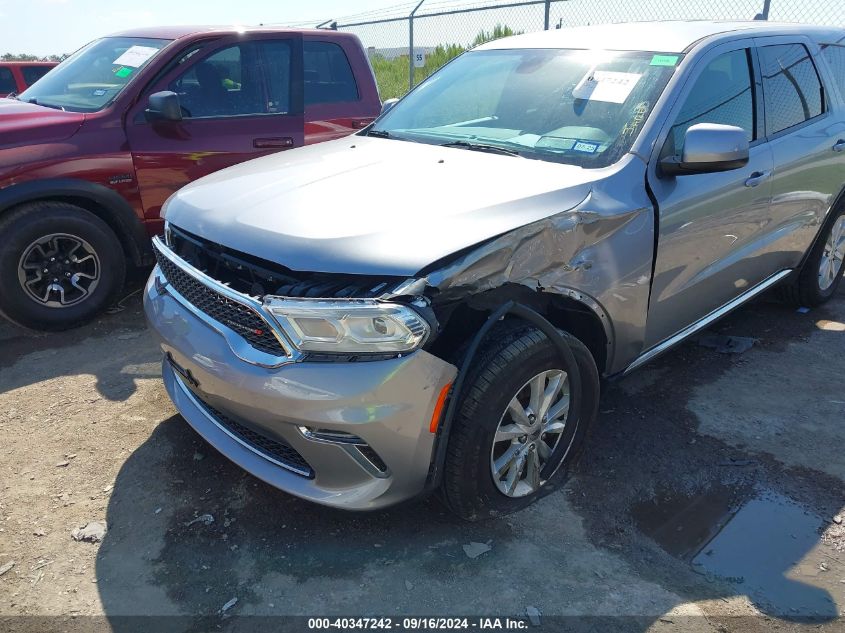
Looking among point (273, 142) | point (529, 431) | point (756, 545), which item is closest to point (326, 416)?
point (529, 431)

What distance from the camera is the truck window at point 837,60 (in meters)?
4.31

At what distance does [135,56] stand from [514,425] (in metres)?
3.96

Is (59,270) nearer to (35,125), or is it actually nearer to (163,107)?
(35,125)

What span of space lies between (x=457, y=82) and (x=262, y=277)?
81.0 inches

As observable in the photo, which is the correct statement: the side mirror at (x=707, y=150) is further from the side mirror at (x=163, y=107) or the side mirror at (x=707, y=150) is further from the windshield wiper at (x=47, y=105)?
the windshield wiper at (x=47, y=105)

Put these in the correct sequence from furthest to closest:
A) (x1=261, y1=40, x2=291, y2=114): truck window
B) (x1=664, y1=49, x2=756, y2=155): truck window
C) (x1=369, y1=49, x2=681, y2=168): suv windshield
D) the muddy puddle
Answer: (x1=261, y1=40, x2=291, y2=114): truck window → (x1=664, y1=49, x2=756, y2=155): truck window → (x1=369, y1=49, x2=681, y2=168): suv windshield → the muddy puddle

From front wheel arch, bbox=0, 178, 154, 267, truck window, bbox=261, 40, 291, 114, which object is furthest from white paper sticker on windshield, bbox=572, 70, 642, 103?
front wheel arch, bbox=0, 178, 154, 267

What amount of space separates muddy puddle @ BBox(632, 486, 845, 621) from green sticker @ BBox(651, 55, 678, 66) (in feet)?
6.20

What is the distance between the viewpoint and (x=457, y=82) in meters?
3.81

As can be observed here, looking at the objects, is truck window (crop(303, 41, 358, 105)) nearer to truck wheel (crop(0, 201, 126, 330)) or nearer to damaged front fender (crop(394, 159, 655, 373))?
truck wheel (crop(0, 201, 126, 330))

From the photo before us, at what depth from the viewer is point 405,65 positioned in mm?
12555

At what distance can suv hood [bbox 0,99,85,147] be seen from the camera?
13.3ft

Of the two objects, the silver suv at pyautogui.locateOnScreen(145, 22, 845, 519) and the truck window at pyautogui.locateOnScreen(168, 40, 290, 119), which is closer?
the silver suv at pyautogui.locateOnScreen(145, 22, 845, 519)

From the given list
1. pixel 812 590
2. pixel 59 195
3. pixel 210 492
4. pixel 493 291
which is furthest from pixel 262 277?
pixel 59 195
